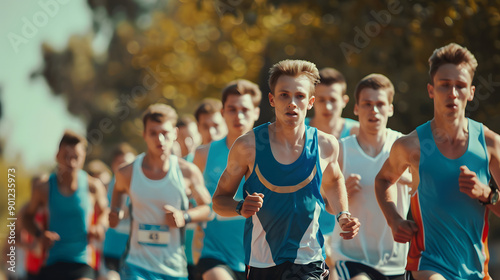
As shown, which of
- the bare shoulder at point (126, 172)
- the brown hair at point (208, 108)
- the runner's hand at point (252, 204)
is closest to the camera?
the runner's hand at point (252, 204)

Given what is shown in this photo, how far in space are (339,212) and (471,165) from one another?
103 cm

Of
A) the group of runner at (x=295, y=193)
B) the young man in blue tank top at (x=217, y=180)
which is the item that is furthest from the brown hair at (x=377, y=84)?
the young man in blue tank top at (x=217, y=180)

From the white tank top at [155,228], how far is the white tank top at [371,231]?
61.2 inches

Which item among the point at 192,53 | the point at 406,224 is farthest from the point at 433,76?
the point at 192,53

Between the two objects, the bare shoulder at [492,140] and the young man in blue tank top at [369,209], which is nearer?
the bare shoulder at [492,140]

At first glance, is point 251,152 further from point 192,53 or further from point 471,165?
point 192,53

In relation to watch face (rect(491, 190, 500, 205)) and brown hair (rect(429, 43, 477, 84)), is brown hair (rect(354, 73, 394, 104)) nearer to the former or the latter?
brown hair (rect(429, 43, 477, 84))

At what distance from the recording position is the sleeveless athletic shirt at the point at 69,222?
927 centimetres

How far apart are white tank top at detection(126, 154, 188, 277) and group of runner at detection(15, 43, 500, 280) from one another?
12 millimetres

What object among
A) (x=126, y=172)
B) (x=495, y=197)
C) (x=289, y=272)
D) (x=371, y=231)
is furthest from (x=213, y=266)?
(x=495, y=197)

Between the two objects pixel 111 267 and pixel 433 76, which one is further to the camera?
pixel 111 267

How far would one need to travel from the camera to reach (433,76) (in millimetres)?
6496

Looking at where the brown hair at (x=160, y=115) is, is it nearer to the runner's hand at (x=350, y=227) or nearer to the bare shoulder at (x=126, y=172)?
the bare shoulder at (x=126, y=172)

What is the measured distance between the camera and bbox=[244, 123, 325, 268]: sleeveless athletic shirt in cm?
601
